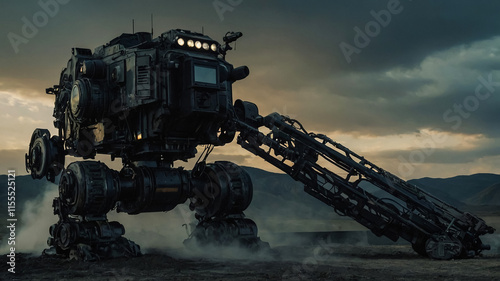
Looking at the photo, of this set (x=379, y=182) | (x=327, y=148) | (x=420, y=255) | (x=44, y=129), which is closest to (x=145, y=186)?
(x=44, y=129)

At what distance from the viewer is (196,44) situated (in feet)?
44.7

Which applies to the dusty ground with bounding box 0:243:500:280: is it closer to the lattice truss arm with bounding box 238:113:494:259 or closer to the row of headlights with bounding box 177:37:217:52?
the lattice truss arm with bounding box 238:113:494:259

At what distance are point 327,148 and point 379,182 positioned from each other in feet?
5.98

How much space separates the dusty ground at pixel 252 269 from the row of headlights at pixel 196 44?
213 inches

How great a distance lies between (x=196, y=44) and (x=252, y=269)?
6.00 m

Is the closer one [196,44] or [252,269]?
[252,269]

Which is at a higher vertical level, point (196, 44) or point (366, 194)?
point (196, 44)

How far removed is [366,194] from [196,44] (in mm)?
6583

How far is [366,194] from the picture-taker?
15.4 m

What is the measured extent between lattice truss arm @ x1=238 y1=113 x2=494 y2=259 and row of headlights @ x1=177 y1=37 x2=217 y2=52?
2698mm

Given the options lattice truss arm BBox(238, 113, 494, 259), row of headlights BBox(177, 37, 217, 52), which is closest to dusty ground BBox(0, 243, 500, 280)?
lattice truss arm BBox(238, 113, 494, 259)

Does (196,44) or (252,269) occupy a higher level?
(196,44)

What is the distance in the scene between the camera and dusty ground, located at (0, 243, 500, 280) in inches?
396

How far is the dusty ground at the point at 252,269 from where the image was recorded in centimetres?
1005
